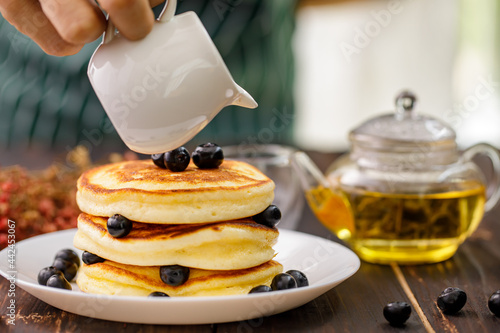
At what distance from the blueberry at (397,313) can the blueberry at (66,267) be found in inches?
29.6

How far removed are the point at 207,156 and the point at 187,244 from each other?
0.25 meters

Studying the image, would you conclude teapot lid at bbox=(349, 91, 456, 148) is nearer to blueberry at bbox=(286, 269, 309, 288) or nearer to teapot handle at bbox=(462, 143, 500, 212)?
teapot handle at bbox=(462, 143, 500, 212)

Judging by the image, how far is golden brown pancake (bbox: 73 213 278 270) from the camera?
1.16 metres

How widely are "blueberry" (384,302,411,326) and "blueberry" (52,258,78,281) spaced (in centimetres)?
75

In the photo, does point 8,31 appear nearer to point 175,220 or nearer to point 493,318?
point 175,220

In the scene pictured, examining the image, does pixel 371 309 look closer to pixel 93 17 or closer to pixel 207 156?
pixel 207 156

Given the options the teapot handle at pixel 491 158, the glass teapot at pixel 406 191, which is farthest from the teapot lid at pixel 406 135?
the teapot handle at pixel 491 158

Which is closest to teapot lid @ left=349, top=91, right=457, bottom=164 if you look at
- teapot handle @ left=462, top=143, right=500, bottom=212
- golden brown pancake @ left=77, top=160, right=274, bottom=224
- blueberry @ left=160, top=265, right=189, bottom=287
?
teapot handle @ left=462, top=143, right=500, bottom=212

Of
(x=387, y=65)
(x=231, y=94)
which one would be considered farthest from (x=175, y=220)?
(x=387, y=65)

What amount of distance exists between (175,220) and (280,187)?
783 mm

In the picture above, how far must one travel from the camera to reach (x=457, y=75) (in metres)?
6.54

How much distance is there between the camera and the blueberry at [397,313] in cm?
115

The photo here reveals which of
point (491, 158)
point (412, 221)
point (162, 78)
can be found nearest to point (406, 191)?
point (412, 221)

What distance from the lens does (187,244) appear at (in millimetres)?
1165
